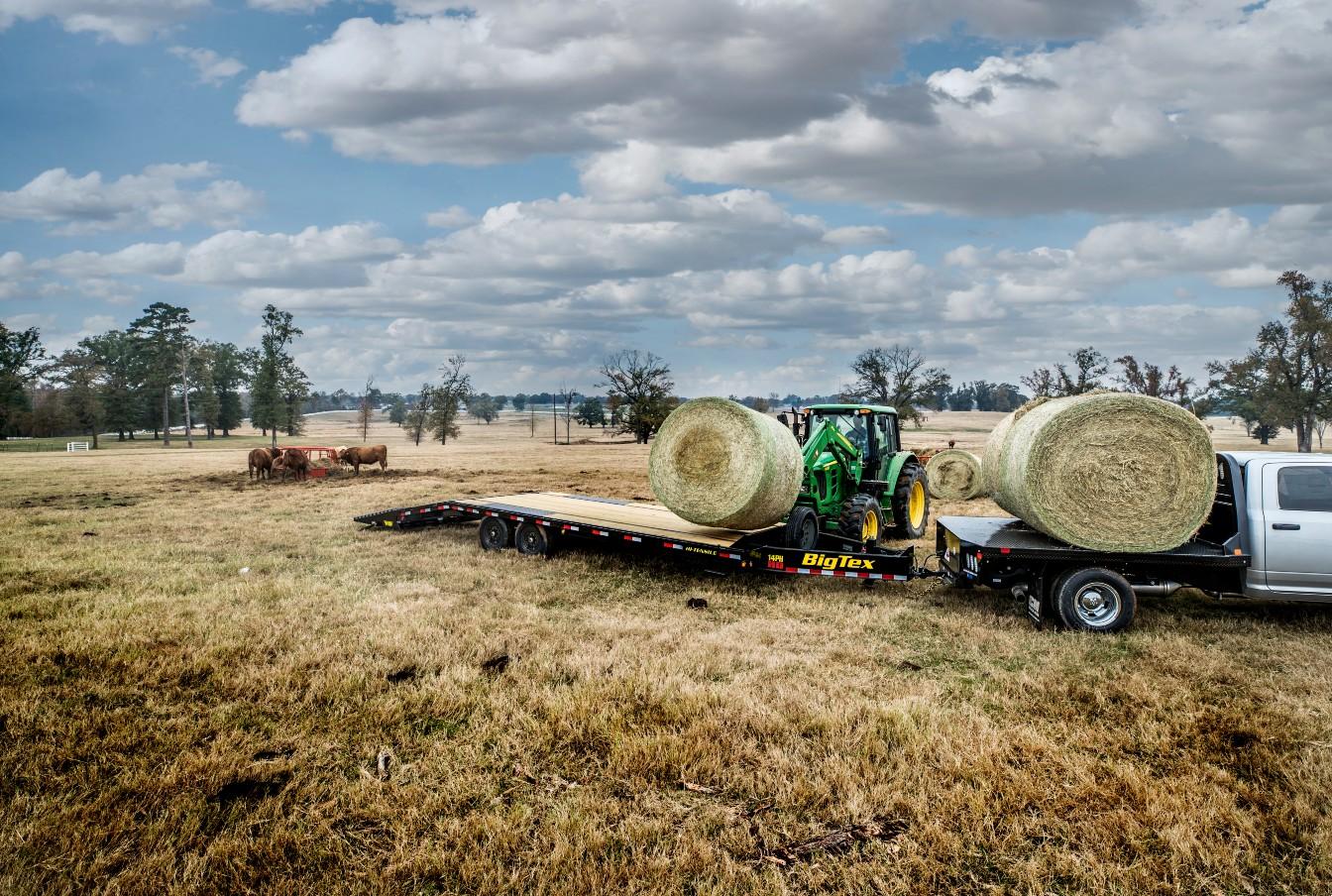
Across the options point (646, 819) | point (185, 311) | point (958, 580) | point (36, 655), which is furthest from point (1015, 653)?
point (185, 311)

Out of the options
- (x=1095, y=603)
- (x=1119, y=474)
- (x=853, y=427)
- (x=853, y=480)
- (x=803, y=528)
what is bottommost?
(x=1095, y=603)

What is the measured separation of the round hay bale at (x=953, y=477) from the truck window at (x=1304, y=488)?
481 inches

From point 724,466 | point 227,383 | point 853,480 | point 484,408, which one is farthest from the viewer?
point 484,408

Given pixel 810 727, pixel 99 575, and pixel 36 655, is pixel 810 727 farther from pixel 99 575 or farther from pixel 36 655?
pixel 99 575

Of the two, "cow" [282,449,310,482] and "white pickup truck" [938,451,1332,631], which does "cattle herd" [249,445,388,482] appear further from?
"white pickup truck" [938,451,1332,631]

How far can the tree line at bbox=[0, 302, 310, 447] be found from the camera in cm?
5575

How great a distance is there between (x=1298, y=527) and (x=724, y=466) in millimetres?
5686

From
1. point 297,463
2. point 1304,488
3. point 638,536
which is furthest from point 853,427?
point 297,463

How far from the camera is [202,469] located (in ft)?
94.8

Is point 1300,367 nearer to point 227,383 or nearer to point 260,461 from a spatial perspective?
point 260,461

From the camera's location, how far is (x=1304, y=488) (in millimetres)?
7523

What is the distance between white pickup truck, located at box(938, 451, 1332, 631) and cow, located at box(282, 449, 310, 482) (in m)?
21.6

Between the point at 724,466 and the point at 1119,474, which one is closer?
the point at 1119,474

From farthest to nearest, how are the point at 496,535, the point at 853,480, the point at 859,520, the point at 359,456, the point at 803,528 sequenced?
the point at 359,456 < the point at 496,535 < the point at 853,480 < the point at 859,520 < the point at 803,528
